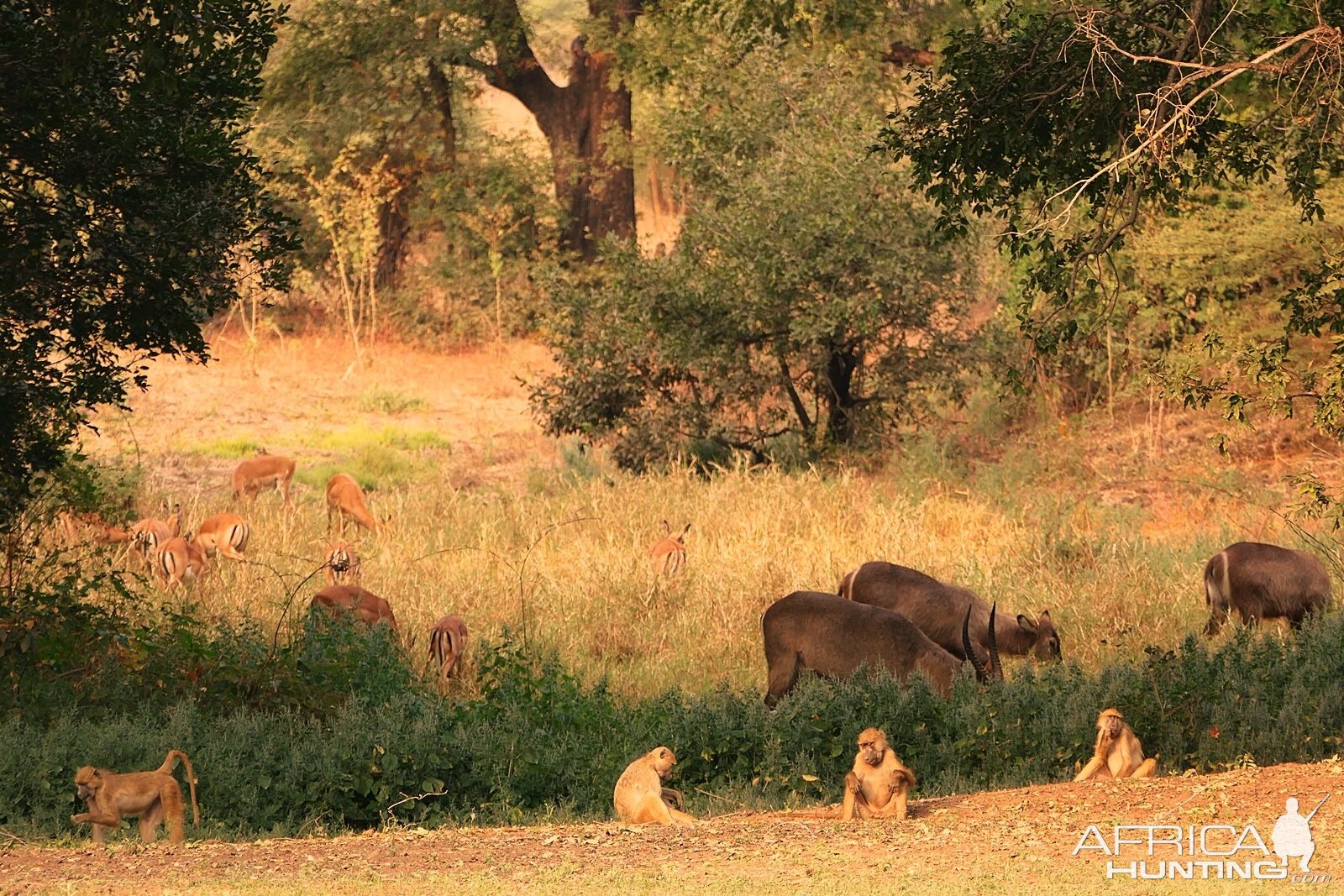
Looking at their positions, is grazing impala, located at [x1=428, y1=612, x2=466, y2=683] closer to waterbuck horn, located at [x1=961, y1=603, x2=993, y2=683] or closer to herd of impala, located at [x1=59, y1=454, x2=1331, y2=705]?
herd of impala, located at [x1=59, y1=454, x2=1331, y2=705]

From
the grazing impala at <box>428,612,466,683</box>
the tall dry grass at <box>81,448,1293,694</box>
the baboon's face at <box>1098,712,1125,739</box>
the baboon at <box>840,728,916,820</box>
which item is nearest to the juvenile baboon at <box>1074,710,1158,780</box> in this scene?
the baboon's face at <box>1098,712,1125,739</box>

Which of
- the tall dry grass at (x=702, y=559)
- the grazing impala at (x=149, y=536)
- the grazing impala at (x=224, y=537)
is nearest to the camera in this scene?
the tall dry grass at (x=702, y=559)

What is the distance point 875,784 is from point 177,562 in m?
7.53

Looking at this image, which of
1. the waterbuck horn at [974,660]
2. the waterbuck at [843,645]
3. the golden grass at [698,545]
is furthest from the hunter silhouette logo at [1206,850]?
the golden grass at [698,545]

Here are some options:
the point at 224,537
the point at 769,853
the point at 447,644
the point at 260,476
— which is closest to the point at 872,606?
the point at 447,644

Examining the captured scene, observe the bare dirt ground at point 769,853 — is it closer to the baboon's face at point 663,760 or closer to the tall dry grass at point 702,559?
the baboon's face at point 663,760

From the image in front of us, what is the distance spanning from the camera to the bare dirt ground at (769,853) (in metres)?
5.81

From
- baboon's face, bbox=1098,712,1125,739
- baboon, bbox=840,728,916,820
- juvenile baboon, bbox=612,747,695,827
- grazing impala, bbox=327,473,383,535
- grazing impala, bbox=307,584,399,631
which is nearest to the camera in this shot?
baboon, bbox=840,728,916,820

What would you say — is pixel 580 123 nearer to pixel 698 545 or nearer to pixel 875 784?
pixel 698 545

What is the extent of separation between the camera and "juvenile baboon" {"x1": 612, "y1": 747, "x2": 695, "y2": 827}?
23.4 feet

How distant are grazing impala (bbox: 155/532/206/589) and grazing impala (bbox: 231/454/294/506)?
5.36 metres

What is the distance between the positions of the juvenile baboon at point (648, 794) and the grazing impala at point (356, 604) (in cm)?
434

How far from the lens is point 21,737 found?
8539 mm

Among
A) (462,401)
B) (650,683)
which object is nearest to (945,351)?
(650,683)
